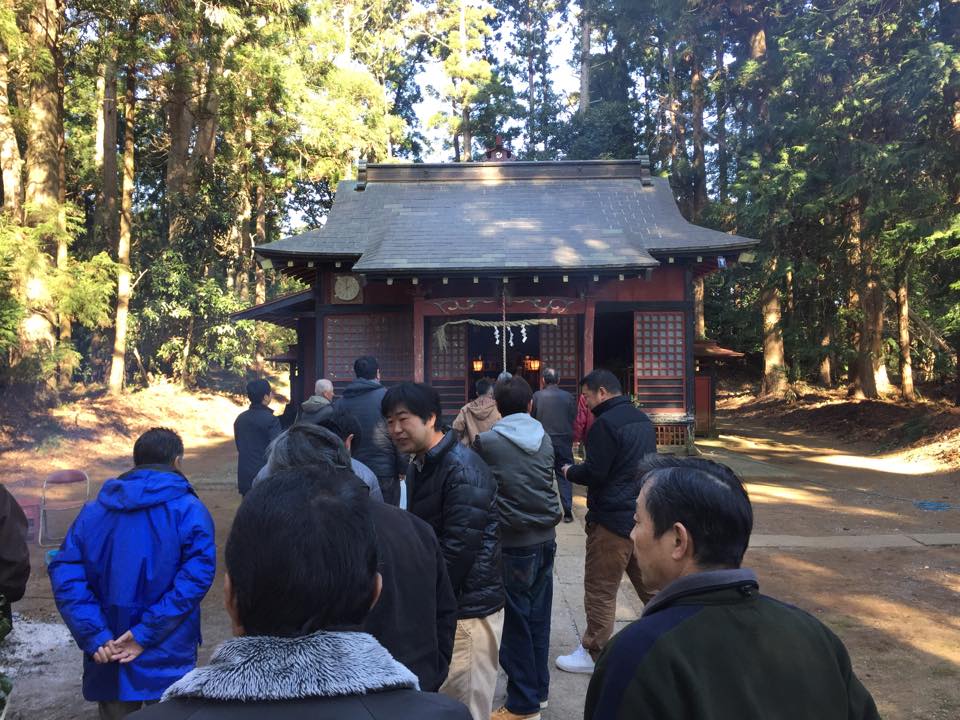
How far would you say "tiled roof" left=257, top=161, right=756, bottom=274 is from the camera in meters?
12.1

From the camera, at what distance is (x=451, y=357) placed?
13461mm

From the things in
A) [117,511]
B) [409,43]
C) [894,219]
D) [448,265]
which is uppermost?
[409,43]

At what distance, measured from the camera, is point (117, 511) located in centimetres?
272

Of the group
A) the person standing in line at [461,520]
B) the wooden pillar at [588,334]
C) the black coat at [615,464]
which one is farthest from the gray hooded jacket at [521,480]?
the wooden pillar at [588,334]

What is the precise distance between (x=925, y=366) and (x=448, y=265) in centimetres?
1961

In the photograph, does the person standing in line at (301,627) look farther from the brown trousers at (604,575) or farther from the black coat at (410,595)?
the brown trousers at (604,575)

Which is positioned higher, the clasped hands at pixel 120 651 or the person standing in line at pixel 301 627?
the person standing in line at pixel 301 627

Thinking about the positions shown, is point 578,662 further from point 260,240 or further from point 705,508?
point 260,240

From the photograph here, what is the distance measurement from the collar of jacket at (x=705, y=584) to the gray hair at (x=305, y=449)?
3.96 ft

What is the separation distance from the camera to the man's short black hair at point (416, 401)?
9.37ft

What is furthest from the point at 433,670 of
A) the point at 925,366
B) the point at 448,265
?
the point at 925,366

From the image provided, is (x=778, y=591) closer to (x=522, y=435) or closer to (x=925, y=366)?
(x=522, y=435)

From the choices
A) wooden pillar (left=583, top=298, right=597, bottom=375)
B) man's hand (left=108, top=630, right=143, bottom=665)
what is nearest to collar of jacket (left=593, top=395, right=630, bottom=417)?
man's hand (left=108, top=630, right=143, bottom=665)

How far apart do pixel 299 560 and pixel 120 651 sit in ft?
6.40
